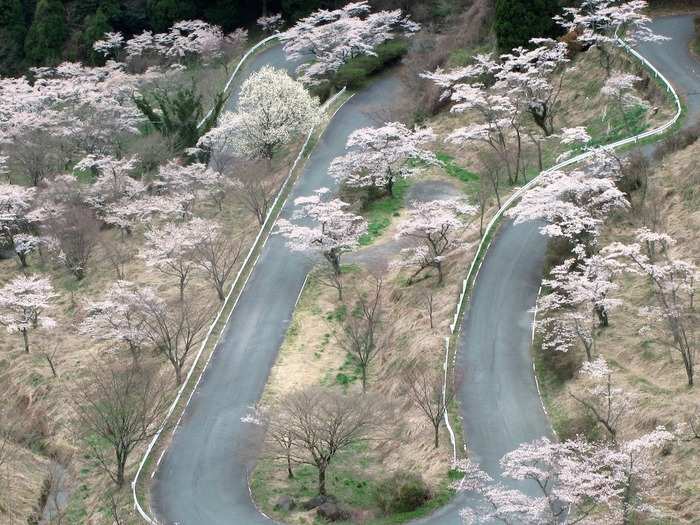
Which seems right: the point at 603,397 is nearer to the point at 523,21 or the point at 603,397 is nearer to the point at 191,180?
the point at 523,21

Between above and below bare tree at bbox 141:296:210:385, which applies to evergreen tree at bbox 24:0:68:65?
above

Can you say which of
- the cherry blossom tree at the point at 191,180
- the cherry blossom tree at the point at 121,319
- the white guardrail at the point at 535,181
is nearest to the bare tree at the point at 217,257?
the cherry blossom tree at the point at 121,319

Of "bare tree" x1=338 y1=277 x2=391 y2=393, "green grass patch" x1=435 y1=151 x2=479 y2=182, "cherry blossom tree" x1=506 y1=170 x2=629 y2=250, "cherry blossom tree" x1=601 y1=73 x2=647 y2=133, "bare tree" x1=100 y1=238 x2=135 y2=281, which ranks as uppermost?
"cherry blossom tree" x1=601 y1=73 x2=647 y2=133

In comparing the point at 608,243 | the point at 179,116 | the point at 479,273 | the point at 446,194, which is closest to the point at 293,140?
the point at 179,116

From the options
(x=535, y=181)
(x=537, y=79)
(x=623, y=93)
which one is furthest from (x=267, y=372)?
(x=623, y=93)

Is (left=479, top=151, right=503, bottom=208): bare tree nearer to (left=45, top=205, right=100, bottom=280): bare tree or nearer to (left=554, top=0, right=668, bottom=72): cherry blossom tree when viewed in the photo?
(left=554, top=0, right=668, bottom=72): cherry blossom tree

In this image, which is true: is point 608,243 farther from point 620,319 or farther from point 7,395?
point 7,395

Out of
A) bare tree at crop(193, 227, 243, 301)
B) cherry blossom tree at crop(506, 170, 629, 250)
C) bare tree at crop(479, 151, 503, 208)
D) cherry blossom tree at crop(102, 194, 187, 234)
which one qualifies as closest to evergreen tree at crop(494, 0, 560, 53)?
bare tree at crop(479, 151, 503, 208)
